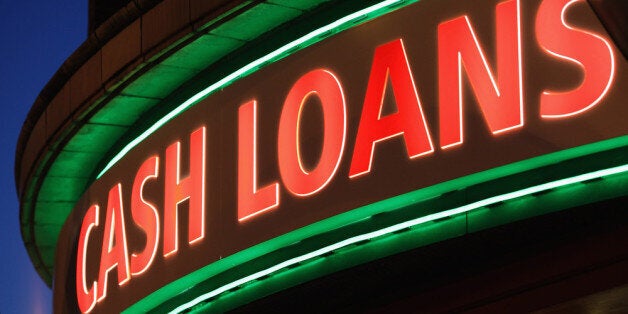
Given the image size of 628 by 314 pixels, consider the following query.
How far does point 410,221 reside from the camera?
8.93 metres

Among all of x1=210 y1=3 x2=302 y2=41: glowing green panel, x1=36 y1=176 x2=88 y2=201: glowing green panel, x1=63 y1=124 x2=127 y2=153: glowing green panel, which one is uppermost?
x1=36 y1=176 x2=88 y2=201: glowing green panel

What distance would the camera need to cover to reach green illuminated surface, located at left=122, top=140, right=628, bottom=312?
8.12m

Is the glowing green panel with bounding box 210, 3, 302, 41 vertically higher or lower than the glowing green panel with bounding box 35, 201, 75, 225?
lower

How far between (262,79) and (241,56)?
0.72 m

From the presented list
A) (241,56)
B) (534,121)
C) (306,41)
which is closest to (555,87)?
(534,121)

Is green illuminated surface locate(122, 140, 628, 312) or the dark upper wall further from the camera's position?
the dark upper wall

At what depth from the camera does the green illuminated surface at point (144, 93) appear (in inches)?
406

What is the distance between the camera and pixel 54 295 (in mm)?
13844

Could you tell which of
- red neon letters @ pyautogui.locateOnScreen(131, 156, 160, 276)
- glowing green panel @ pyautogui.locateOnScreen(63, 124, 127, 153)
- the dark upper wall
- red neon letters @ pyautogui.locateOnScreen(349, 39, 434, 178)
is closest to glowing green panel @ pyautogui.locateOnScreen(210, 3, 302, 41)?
red neon letters @ pyautogui.locateOnScreen(349, 39, 434, 178)

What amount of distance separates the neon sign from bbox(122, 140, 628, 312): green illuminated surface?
28cm

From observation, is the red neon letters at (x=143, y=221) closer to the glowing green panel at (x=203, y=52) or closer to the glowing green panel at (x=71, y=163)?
the glowing green panel at (x=203, y=52)

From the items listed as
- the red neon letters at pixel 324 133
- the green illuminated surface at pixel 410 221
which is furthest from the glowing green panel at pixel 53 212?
the red neon letters at pixel 324 133

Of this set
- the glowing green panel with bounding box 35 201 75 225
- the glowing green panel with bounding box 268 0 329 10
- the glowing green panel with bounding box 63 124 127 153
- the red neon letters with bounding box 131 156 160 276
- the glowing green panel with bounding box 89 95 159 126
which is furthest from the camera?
the glowing green panel with bounding box 35 201 75 225

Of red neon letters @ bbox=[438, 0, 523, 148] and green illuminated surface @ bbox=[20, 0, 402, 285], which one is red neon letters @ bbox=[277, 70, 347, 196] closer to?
green illuminated surface @ bbox=[20, 0, 402, 285]
